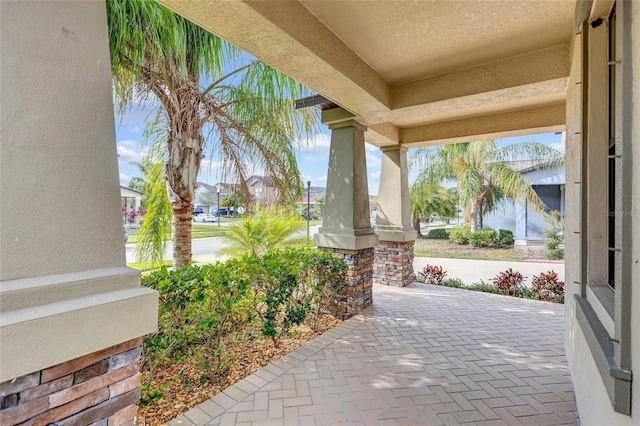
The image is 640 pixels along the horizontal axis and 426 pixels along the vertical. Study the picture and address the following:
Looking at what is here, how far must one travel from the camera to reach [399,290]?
6.95 meters

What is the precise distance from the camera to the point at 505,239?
15.1 metres

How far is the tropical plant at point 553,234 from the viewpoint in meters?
12.7

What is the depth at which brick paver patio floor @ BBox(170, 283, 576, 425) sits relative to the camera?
266 centimetres

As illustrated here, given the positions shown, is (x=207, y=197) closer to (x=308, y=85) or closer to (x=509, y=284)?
(x=308, y=85)

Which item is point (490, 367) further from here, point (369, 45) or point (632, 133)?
point (369, 45)

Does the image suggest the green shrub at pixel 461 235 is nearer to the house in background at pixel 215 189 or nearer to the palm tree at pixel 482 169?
the palm tree at pixel 482 169

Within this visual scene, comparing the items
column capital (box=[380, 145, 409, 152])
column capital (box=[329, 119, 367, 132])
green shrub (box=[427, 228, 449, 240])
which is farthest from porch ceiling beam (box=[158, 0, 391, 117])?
green shrub (box=[427, 228, 449, 240])

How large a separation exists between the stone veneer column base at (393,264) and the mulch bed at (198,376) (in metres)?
3.17

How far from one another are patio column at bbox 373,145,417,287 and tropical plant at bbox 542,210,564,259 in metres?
9.18

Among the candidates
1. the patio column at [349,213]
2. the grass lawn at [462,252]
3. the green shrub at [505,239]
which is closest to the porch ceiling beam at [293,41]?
the patio column at [349,213]

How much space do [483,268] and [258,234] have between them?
25.9 feet

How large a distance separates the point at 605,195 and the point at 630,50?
4.09 ft

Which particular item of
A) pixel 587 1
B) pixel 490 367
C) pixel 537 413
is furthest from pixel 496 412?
pixel 587 1

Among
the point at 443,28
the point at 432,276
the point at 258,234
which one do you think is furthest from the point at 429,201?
the point at 443,28
